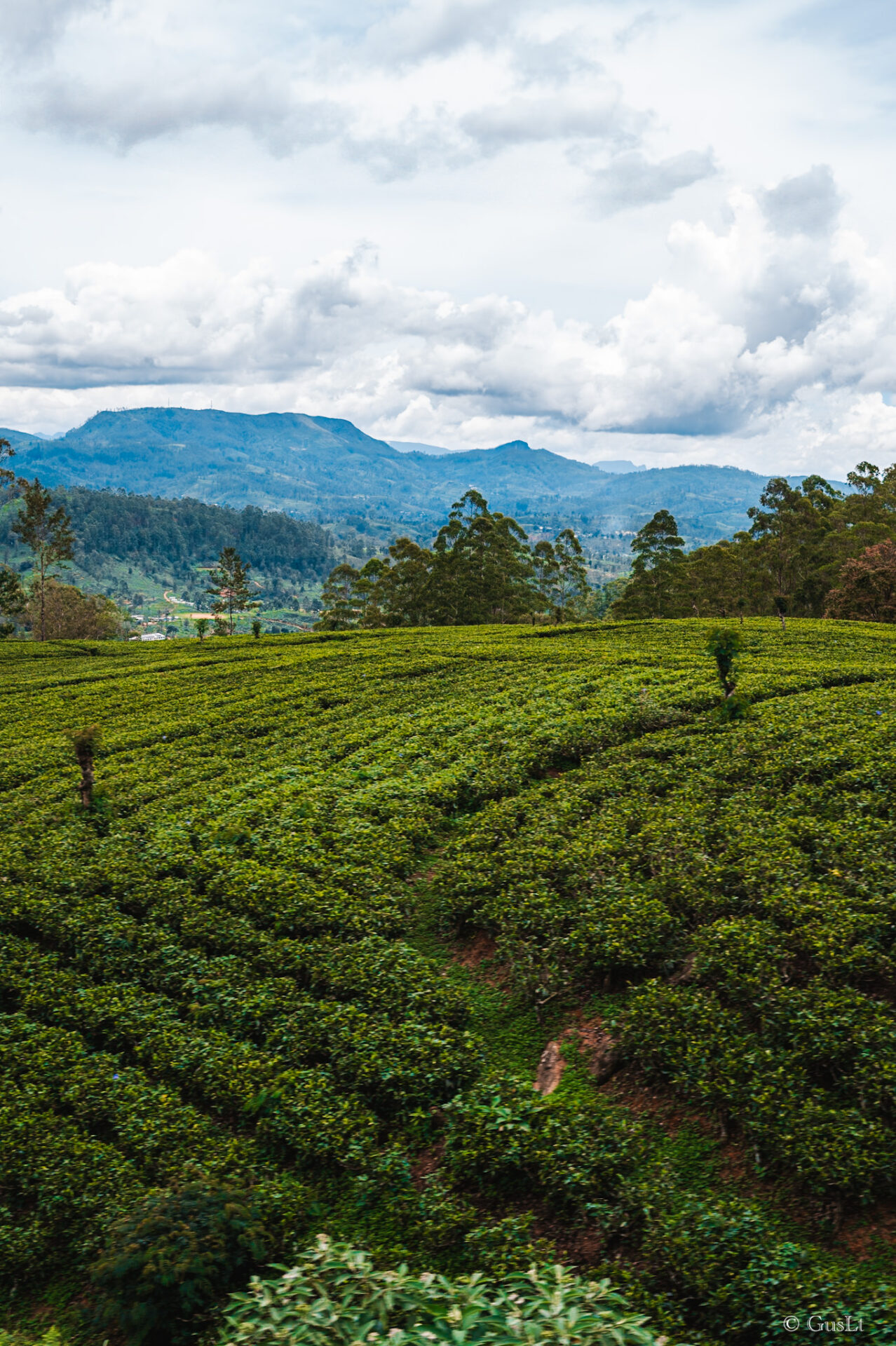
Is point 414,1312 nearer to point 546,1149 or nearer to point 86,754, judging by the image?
point 546,1149

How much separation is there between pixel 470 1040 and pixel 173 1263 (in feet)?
12.5

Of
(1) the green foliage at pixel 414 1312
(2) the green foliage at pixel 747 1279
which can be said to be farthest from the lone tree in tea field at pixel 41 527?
(2) the green foliage at pixel 747 1279

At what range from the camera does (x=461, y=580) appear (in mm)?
73125

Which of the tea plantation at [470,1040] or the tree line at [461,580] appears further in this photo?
the tree line at [461,580]

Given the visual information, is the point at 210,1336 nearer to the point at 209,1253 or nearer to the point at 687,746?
the point at 209,1253

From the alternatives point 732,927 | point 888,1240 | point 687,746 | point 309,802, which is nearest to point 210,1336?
point 888,1240

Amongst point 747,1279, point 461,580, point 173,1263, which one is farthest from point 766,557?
point 173,1263

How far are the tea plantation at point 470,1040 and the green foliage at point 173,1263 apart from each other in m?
0.03

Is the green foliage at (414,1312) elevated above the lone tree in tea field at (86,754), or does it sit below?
below

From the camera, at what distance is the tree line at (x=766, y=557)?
6366 cm

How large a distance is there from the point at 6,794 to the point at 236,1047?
13.8m

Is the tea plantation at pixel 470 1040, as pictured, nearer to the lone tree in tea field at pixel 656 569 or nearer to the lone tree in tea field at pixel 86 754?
the lone tree in tea field at pixel 86 754

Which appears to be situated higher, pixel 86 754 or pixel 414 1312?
pixel 86 754

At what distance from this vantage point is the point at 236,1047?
868 cm
